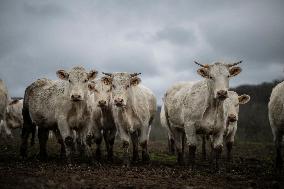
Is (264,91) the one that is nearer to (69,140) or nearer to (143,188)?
(69,140)

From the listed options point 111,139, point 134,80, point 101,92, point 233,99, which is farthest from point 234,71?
point 111,139

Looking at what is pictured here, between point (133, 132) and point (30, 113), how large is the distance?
3571mm

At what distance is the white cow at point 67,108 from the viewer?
34.4ft

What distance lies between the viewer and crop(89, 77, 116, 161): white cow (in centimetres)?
1205

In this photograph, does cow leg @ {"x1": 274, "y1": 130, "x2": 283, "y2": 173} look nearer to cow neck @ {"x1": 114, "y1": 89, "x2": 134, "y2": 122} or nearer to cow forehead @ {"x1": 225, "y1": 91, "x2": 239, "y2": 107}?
cow forehead @ {"x1": 225, "y1": 91, "x2": 239, "y2": 107}

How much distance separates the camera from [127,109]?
11086 millimetres

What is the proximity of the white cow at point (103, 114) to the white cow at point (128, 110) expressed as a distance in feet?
2.81

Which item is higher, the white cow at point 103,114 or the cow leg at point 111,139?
A: the white cow at point 103,114

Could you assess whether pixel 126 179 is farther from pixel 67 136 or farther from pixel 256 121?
pixel 256 121

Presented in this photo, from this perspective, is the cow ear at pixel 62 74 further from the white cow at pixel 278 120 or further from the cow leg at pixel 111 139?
the white cow at pixel 278 120

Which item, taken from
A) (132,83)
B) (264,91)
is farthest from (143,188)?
(264,91)

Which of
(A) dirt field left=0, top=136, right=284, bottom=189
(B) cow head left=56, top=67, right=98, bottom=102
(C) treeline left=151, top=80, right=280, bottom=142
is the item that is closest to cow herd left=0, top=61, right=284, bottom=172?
(B) cow head left=56, top=67, right=98, bottom=102

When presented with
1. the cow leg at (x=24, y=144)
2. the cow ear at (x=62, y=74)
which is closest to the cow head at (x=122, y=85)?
the cow ear at (x=62, y=74)

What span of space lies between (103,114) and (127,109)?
164 centimetres
